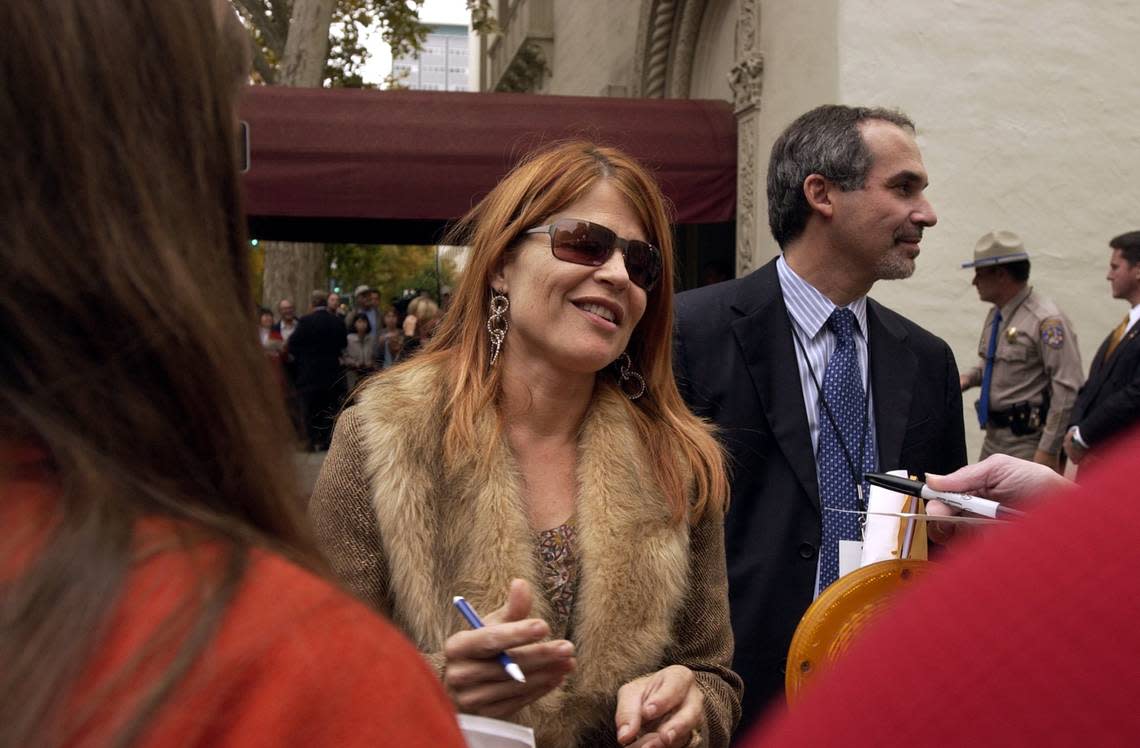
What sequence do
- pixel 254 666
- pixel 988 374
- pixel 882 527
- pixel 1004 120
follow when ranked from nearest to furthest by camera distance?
pixel 254 666
pixel 882 527
pixel 988 374
pixel 1004 120

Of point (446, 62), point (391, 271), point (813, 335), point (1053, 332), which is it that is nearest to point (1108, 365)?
point (1053, 332)

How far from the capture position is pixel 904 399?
3354 millimetres

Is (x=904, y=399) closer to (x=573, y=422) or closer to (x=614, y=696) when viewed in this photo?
(x=573, y=422)

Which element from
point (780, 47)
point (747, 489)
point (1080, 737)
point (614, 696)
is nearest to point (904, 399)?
point (747, 489)

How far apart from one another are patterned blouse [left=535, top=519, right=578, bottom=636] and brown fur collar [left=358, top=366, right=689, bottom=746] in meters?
0.02

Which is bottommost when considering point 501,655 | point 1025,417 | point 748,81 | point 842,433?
point 1025,417

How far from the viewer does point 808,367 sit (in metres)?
3.34

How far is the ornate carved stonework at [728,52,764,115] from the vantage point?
9.66 meters

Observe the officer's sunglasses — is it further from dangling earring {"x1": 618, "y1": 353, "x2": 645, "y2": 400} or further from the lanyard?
the lanyard

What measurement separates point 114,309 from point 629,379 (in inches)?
75.4

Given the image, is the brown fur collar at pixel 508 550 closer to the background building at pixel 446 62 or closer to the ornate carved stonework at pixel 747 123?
the ornate carved stonework at pixel 747 123

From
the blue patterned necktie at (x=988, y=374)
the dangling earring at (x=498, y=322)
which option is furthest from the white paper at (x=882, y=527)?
the blue patterned necktie at (x=988, y=374)

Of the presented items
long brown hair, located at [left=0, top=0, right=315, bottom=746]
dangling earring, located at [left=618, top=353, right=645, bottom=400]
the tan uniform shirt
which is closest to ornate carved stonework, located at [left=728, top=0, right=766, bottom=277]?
the tan uniform shirt

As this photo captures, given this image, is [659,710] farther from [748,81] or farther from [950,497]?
[748,81]
